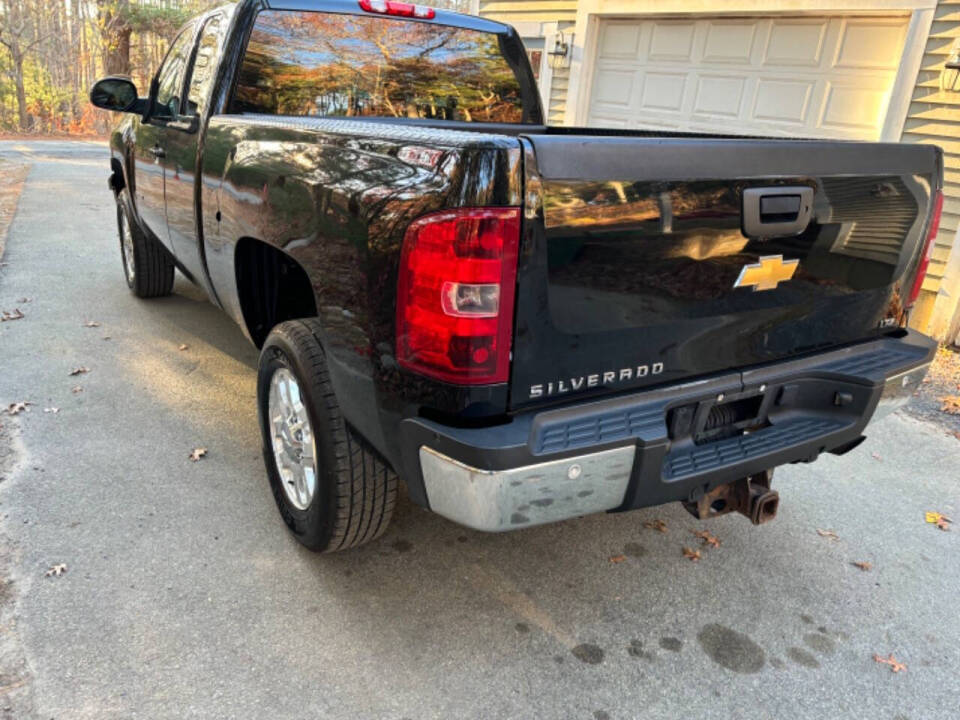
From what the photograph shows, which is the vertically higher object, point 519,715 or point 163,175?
point 163,175

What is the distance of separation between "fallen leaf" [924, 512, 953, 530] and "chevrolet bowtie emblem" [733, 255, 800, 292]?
181cm

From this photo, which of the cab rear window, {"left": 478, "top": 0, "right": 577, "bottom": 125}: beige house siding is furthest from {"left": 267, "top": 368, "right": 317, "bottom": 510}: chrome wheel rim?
{"left": 478, "top": 0, "right": 577, "bottom": 125}: beige house siding

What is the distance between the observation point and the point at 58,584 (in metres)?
2.41

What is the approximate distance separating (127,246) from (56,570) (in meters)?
3.81

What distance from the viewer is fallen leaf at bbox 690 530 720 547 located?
2957 mm

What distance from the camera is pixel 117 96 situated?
14.0ft

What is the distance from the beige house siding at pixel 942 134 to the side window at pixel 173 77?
565cm

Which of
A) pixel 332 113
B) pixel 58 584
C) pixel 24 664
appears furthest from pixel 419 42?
pixel 24 664

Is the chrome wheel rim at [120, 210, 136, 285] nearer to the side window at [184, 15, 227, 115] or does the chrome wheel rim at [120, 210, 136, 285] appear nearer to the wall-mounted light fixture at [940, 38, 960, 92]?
the side window at [184, 15, 227, 115]

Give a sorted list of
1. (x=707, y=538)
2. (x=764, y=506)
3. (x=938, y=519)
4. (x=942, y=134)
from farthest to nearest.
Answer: (x=942, y=134) → (x=938, y=519) → (x=707, y=538) → (x=764, y=506)

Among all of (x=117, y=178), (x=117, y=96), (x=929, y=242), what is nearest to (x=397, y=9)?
(x=117, y=96)

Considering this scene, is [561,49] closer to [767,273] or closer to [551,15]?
[551,15]

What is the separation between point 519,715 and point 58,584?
1636mm

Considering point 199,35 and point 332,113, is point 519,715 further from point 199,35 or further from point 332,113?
point 199,35
